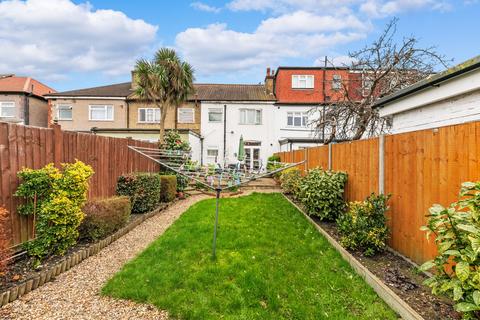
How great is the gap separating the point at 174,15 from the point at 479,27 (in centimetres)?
1146

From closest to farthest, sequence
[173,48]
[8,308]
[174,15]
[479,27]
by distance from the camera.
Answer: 1. [8,308]
2. [479,27]
3. [174,15]
4. [173,48]

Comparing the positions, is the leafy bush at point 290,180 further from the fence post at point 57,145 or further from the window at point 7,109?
the window at point 7,109

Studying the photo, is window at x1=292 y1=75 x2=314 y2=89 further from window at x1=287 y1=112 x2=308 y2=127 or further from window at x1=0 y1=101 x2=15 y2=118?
window at x1=0 y1=101 x2=15 y2=118

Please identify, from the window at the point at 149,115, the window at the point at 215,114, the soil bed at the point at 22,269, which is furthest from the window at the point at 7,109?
the soil bed at the point at 22,269

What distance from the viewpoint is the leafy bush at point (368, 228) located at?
463cm

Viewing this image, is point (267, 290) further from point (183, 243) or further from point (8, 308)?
point (8, 308)

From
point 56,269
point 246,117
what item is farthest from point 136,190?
point 246,117

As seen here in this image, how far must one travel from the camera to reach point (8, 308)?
331 cm

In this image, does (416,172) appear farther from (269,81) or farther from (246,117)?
(269,81)

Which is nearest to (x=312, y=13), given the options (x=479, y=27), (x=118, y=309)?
(x=479, y=27)

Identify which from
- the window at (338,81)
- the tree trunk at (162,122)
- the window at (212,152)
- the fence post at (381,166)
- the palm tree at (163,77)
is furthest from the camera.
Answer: the window at (212,152)

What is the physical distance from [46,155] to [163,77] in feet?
37.2

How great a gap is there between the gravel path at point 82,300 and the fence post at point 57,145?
2061mm

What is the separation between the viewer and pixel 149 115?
23.2 metres
